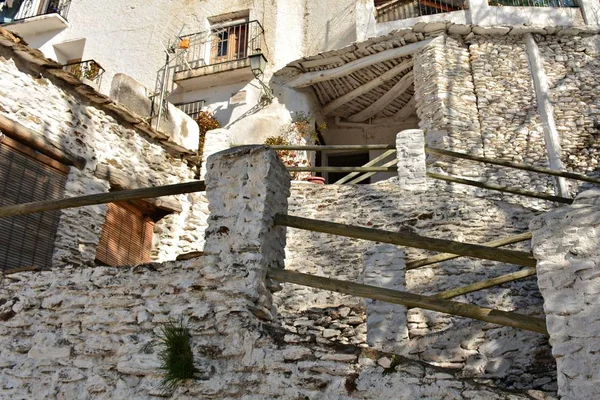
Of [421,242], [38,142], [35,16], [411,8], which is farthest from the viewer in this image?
[35,16]

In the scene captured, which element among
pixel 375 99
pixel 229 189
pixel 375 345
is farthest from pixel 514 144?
pixel 229 189

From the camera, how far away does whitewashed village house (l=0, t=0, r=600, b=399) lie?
2.88 m

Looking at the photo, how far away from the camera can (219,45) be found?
13820 millimetres

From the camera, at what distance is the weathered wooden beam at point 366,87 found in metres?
11.9

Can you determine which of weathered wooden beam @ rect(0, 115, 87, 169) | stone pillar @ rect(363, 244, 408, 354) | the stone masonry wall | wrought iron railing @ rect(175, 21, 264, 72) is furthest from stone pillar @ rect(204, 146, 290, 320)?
wrought iron railing @ rect(175, 21, 264, 72)

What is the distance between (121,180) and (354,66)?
5.89 m

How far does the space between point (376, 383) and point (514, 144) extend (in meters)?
9.12

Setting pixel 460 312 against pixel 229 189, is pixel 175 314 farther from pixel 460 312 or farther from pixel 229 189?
pixel 460 312

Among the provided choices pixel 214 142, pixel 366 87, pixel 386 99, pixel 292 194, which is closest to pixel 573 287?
pixel 292 194

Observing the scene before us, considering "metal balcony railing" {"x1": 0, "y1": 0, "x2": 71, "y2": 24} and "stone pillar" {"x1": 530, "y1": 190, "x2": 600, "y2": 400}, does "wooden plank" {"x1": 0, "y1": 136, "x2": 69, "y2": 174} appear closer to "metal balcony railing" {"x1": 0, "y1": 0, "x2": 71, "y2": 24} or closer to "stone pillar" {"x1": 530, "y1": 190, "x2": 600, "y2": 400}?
"stone pillar" {"x1": 530, "y1": 190, "x2": 600, "y2": 400}

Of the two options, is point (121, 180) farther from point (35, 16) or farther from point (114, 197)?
point (35, 16)

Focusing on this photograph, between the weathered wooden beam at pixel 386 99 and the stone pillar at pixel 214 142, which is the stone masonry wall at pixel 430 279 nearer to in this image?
the stone pillar at pixel 214 142

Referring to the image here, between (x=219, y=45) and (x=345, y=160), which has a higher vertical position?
(x=219, y=45)

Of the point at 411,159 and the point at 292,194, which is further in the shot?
the point at 292,194
